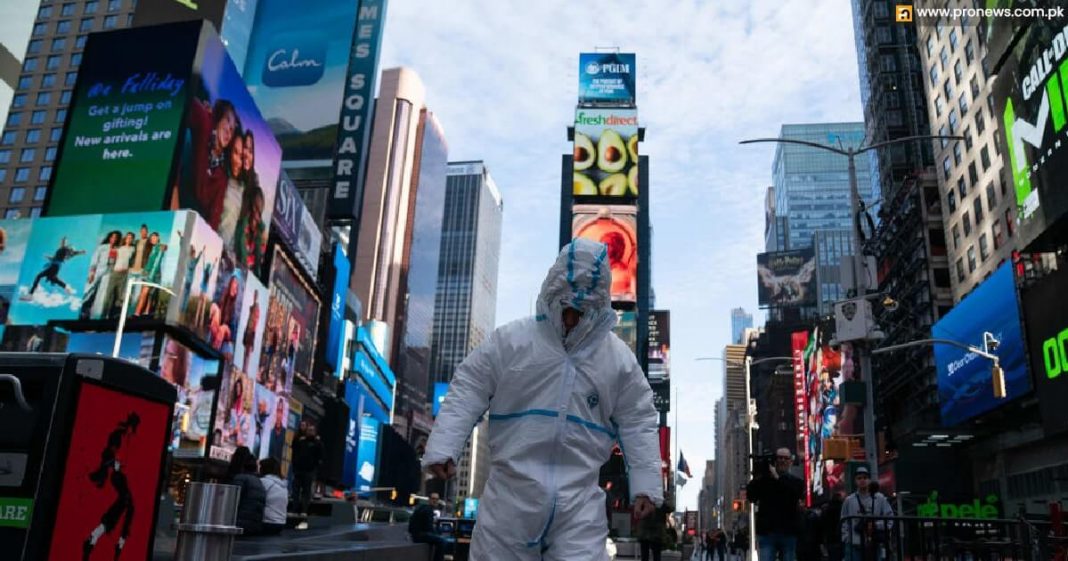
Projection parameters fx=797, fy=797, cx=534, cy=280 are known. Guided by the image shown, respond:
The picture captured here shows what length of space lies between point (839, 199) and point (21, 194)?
162363 mm

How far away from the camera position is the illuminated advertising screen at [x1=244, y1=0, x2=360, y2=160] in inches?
2245

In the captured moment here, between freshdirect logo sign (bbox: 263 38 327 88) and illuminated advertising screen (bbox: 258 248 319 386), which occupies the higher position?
freshdirect logo sign (bbox: 263 38 327 88)

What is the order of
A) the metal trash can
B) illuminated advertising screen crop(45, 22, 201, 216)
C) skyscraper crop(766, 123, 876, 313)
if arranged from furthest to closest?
1. skyscraper crop(766, 123, 876, 313)
2. illuminated advertising screen crop(45, 22, 201, 216)
3. the metal trash can

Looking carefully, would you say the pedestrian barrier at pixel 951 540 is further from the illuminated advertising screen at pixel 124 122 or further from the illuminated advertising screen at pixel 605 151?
the illuminated advertising screen at pixel 605 151

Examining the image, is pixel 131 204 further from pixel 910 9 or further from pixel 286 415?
pixel 910 9

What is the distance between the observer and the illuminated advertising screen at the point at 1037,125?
25.0 meters

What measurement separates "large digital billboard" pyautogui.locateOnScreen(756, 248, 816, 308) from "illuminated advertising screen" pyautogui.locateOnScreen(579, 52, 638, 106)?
1999 inches

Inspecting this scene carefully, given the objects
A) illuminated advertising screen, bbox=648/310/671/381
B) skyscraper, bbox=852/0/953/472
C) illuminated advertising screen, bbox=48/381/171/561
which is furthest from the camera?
illuminated advertising screen, bbox=648/310/671/381

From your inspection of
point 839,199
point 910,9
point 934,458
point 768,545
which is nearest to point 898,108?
point 910,9

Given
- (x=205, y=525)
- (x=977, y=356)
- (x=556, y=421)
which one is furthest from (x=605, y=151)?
(x=205, y=525)

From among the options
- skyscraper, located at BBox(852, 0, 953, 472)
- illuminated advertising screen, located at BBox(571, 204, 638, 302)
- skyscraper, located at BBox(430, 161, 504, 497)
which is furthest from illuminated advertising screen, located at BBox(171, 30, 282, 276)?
skyscraper, located at BBox(430, 161, 504, 497)

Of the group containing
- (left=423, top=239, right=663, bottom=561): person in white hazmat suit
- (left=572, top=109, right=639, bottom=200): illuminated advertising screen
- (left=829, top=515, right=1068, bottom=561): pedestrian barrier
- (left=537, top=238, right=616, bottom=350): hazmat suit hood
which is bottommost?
(left=829, top=515, right=1068, bottom=561): pedestrian barrier

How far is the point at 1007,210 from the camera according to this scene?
3972cm

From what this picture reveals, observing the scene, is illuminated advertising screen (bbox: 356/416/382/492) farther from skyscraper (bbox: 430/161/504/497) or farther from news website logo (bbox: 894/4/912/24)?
skyscraper (bbox: 430/161/504/497)
